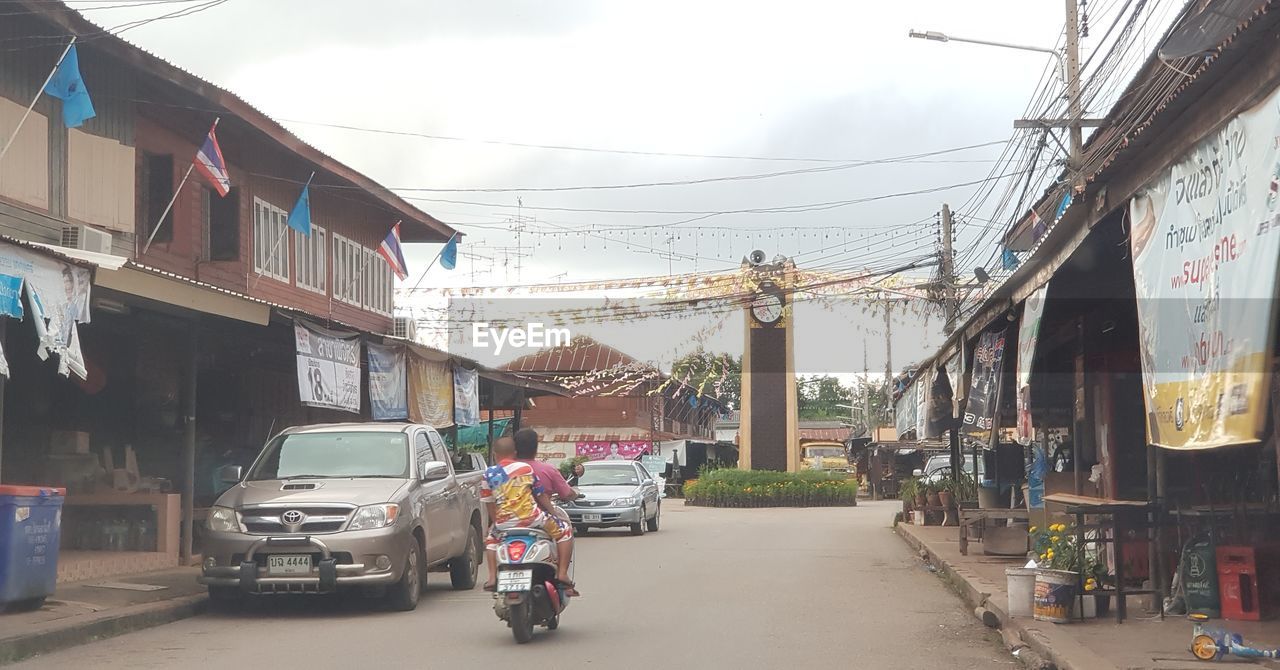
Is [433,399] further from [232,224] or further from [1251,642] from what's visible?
[1251,642]

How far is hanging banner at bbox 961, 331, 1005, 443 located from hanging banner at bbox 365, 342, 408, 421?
8948 mm

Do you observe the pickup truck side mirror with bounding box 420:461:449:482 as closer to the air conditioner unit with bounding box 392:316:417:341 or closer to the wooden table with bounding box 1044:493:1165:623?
the wooden table with bounding box 1044:493:1165:623

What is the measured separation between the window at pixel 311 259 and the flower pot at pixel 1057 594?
A: 16165 millimetres

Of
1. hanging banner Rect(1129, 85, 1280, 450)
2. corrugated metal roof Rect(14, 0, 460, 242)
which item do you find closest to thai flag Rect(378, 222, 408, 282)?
corrugated metal roof Rect(14, 0, 460, 242)

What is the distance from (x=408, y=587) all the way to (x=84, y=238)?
278 inches

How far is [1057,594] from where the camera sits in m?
10.6

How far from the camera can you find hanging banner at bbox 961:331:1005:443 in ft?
48.5

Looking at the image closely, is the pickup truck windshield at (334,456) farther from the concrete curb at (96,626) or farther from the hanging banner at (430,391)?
the hanging banner at (430,391)

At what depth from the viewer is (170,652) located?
10156 mm

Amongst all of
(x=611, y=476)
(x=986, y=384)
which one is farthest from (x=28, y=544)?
(x=611, y=476)

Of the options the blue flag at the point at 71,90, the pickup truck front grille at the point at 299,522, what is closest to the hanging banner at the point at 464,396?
the blue flag at the point at 71,90

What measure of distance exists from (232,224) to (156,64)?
4.43m

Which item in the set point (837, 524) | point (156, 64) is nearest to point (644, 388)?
point (837, 524)

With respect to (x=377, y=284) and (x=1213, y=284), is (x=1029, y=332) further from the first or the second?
(x=377, y=284)
